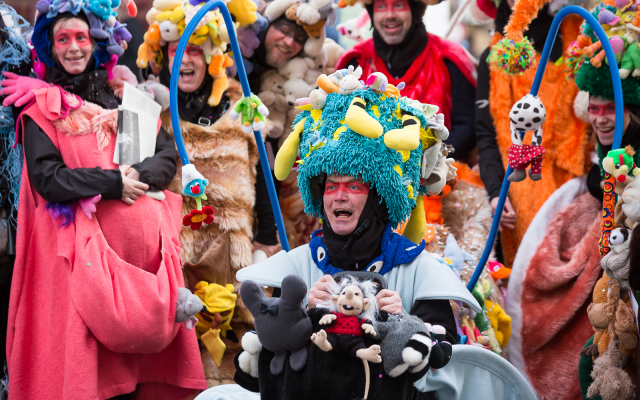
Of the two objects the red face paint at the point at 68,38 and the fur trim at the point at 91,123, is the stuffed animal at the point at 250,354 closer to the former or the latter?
the fur trim at the point at 91,123

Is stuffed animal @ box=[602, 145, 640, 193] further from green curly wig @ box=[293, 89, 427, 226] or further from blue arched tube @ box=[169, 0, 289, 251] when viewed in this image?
blue arched tube @ box=[169, 0, 289, 251]

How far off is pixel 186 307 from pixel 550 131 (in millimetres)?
2227

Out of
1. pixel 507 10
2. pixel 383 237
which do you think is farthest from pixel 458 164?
pixel 383 237

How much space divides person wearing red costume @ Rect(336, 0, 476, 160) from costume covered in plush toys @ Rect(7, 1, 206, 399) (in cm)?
157

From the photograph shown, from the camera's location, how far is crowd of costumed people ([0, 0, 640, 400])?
2.40 m

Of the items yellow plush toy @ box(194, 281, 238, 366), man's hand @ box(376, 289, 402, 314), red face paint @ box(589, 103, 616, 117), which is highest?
red face paint @ box(589, 103, 616, 117)

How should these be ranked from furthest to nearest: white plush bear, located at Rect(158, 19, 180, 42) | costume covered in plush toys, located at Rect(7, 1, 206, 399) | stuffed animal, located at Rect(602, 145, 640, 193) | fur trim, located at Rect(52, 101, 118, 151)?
white plush bear, located at Rect(158, 19, 180, 42) → fur trim, located at Rect(52, 101, 118, 151) → costume covered in plush toys, located at Rect(7, 1, 206, 399) → stuffed animal, located at Rect(602, 145, 640, 193)

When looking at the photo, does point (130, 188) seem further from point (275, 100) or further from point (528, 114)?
point (528, 114)

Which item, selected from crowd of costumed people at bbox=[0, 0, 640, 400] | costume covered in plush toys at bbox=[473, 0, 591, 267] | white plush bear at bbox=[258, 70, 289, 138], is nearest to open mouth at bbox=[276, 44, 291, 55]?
crowd of costumed people at bbox=[0, 0, 640, 400]

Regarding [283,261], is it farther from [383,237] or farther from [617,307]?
[617,307]

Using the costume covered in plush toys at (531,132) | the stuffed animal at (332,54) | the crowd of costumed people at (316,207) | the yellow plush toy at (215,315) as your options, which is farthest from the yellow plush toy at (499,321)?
the stuffed animal at (332,54)

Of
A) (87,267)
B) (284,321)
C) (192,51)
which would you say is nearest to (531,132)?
(192,51)

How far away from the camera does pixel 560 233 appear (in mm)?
3828

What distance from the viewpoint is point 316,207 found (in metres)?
2.66
